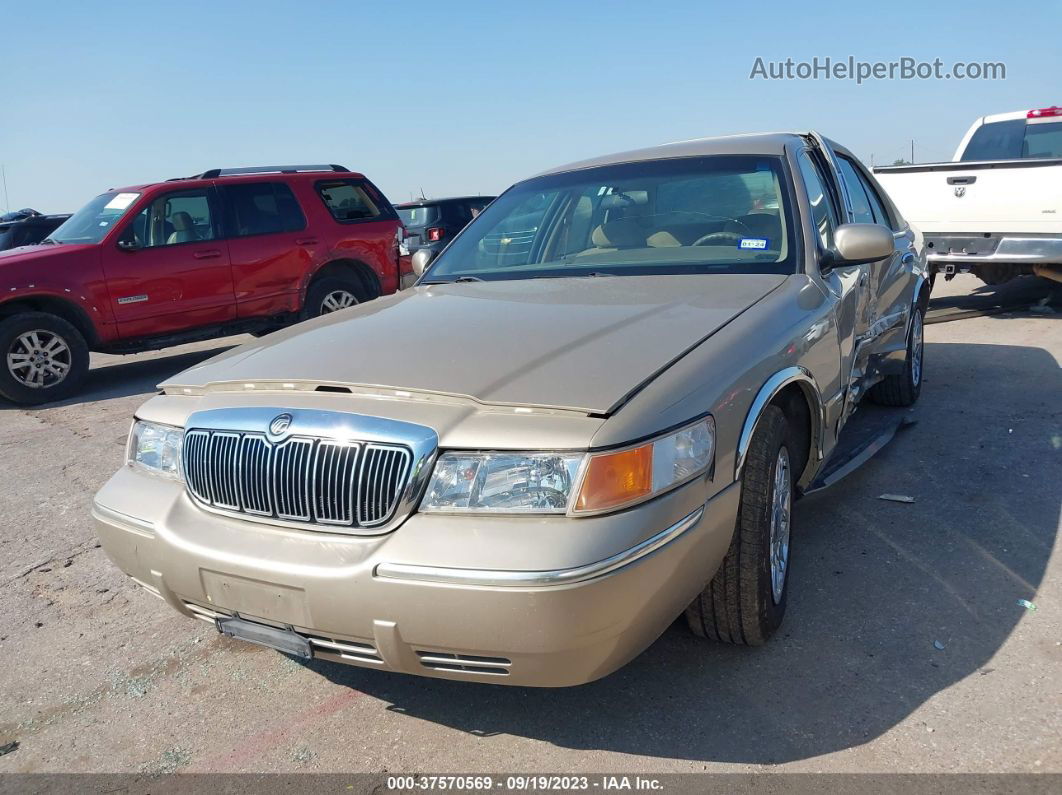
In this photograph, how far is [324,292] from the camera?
9.34m

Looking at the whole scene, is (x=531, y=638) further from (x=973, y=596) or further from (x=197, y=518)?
(x=973, y=596)

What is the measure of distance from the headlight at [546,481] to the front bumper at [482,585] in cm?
3

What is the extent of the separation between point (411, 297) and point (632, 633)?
1924 millimetres

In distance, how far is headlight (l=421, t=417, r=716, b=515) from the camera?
2.20m

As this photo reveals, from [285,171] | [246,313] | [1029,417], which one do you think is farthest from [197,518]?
[285,171]

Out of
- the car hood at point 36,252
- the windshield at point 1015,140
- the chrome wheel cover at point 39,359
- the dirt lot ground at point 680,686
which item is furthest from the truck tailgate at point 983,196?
the chrome wheel cover at point 39,359

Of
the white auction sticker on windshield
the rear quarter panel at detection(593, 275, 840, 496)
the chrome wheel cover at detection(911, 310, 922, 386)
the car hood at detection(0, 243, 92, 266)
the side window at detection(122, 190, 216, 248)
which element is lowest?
the chrome wheel cover at detection(911, 310, 922, 386)

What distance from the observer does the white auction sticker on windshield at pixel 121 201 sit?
8383mm

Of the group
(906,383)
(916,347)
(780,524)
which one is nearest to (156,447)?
(780,524)

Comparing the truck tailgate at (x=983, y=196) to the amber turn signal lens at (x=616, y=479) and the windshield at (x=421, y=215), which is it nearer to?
the windshield at (x=421, y=215)

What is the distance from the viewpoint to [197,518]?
103 inches

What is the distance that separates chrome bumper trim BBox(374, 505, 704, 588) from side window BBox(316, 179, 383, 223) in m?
7.80

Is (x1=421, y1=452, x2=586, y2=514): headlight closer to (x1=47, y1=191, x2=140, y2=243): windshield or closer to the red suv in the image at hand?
the red suv

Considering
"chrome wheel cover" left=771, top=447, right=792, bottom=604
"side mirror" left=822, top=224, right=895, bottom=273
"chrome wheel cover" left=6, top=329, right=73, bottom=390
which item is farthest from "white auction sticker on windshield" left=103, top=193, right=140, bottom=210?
"chrome wheel cover" left=771, top=447, right=792, bottom=604
